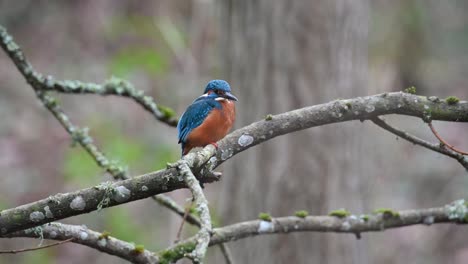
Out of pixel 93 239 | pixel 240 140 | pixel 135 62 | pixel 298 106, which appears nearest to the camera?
pixel 240 140

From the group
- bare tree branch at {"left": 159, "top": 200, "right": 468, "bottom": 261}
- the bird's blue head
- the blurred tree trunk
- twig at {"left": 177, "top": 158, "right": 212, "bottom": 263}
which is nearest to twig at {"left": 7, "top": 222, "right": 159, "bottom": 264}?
bare tree branch at {"left": 159, "top": 200, "right": 468, "bottom": 261}

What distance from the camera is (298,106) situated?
5.24m

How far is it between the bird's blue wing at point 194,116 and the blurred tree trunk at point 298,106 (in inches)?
71.7

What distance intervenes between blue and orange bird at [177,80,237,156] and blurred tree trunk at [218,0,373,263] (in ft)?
5.74

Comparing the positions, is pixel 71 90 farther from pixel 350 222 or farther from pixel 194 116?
pixel 350 222

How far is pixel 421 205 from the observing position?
9750 mm

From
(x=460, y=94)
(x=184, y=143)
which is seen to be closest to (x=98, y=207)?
(x=184, y=143)

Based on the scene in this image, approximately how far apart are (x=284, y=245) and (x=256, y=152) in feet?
2.60

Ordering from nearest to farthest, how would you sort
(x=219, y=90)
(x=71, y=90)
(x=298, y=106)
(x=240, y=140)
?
(x=240, y=140) → (x=219, y=90) → (x=71, y=90) → (x=298, y=106)

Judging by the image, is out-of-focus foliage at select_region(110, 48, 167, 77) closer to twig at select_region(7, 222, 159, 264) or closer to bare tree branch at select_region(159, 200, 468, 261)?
bare tree branch at select_region(159, 200, 468, 261)

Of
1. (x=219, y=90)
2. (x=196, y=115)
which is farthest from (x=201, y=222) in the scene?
(x=219, y=90)

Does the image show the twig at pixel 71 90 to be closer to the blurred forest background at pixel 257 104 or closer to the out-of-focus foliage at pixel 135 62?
the blurred forest background at pixel 257 104

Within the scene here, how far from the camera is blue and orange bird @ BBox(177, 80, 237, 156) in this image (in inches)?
132

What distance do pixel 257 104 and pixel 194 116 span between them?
1924mm
